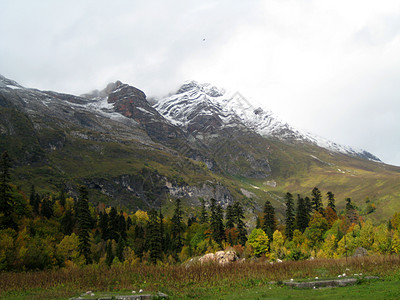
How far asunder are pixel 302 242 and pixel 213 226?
27.5m

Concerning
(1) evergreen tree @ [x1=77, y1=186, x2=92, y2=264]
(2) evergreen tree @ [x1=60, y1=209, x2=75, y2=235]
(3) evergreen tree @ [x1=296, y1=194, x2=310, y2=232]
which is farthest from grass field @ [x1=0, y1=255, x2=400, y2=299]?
(2) evergreen tree @ [x1=60, y1=209, x2=75, y2=235]

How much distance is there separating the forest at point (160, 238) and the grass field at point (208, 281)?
1702 cm

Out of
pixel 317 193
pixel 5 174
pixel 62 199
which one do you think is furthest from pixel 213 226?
pixel 62 199

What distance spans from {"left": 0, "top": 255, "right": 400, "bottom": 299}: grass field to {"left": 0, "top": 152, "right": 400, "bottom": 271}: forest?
55.9 ft

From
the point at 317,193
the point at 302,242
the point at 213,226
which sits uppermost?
the point at 317,193

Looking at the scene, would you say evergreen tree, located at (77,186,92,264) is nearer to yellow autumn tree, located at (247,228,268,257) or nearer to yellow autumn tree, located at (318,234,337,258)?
yellow autumn tree, located at (247,228,268,257)

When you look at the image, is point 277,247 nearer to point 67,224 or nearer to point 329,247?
point 329,247

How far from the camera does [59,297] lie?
29.3 metres

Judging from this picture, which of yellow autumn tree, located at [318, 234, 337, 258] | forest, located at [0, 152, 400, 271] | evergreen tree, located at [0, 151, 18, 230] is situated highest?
evergreen tree, located at [0, 151, 18, 230]

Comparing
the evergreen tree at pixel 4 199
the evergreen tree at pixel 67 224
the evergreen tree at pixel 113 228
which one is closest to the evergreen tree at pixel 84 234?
the evergreen tree at pixel 4 199

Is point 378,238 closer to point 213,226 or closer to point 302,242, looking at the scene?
point 302,242

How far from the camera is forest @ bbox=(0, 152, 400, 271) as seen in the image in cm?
6388

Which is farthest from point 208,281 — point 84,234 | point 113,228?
point 113,228

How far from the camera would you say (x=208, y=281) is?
3478cm
